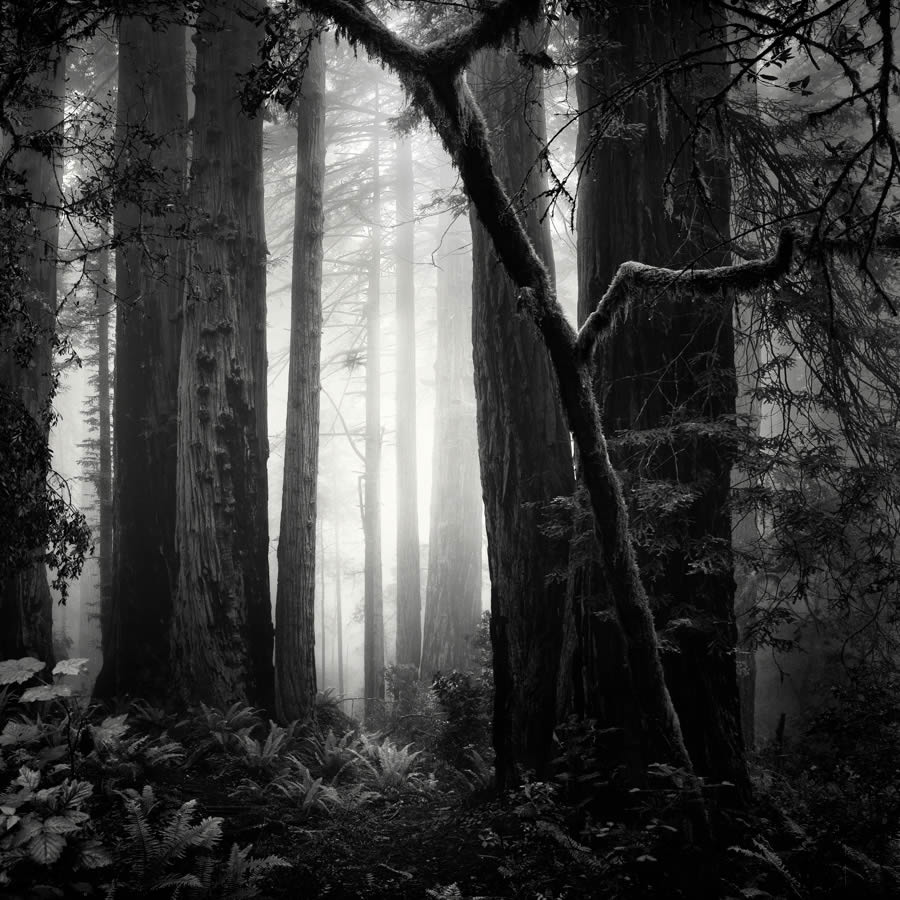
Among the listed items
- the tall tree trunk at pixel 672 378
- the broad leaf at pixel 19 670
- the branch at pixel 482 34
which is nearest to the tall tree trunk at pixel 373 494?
the tall tree trunk at pixel 672 378

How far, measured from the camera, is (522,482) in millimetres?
5637

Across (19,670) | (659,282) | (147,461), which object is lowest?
(19,670)

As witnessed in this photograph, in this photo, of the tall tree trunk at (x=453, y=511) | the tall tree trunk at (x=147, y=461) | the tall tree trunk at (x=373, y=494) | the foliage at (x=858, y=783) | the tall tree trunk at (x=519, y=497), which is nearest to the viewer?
the foliage at (x=858, y=783)

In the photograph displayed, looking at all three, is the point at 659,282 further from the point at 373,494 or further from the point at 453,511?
the point at 373,494

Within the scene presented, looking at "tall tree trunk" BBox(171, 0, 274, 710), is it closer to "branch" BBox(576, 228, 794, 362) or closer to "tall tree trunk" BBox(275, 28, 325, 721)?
"tall tree trunk" BBox(275, 28, 325, 721)

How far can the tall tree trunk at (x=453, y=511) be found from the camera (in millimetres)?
14297

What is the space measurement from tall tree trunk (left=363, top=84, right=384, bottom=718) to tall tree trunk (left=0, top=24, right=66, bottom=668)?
7.07m

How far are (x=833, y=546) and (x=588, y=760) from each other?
2.27 metres

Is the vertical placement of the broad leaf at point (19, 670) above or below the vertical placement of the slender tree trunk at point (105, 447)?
below

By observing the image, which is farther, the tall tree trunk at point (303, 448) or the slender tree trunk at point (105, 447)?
the slender tree trunk at point (105, 447)

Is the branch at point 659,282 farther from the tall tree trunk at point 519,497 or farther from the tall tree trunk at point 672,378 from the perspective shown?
the tall tree trunk at point 519,497

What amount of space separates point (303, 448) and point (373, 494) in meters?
9.75

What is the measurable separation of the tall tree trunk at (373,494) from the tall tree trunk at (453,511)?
242 centimetres

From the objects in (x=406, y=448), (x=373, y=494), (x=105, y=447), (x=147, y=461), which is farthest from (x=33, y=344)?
(x=373, y=494)
